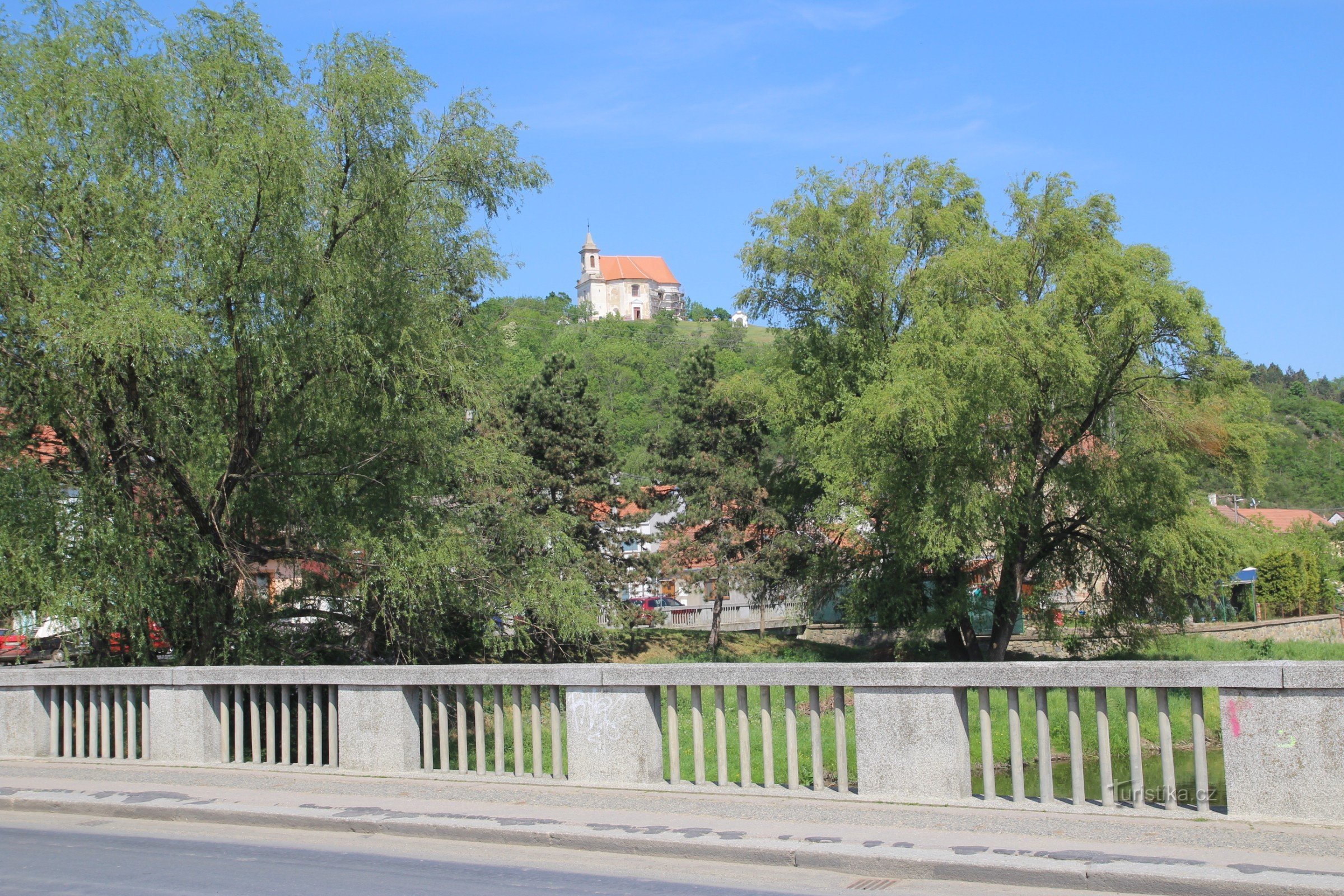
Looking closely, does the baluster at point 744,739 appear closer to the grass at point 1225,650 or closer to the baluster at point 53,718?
the baluster at point 53,718

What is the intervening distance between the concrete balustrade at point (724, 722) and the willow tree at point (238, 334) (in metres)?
1.94

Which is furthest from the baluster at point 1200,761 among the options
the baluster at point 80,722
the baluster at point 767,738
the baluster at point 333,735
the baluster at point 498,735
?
the baluster at point 80,722

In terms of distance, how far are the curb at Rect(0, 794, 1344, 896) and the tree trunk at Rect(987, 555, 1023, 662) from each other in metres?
23.4

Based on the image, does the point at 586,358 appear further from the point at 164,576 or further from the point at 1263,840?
the point at 1263,840

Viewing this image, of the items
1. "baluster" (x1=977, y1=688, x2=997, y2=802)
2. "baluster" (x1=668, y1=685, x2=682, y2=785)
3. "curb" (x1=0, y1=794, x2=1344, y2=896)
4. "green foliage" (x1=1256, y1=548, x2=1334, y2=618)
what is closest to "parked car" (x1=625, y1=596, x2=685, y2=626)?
"baluster" (x1=668, y1=685, x2=682, y2=785)

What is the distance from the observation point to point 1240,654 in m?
35.6

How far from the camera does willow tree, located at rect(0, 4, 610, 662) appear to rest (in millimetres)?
12992

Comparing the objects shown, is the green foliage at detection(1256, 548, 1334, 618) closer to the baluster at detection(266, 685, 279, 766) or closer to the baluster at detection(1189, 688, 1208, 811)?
the baluster at detection(1189, 688, 1208, 811)

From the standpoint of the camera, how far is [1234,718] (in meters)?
6.51

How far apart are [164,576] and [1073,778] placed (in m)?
10.9

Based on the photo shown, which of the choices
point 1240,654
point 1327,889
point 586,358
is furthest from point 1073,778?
point 586,358

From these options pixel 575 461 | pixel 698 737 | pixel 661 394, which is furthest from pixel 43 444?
pixel 661 394

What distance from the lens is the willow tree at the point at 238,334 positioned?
12992 millimetres

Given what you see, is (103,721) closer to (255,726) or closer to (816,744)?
(255,726)
